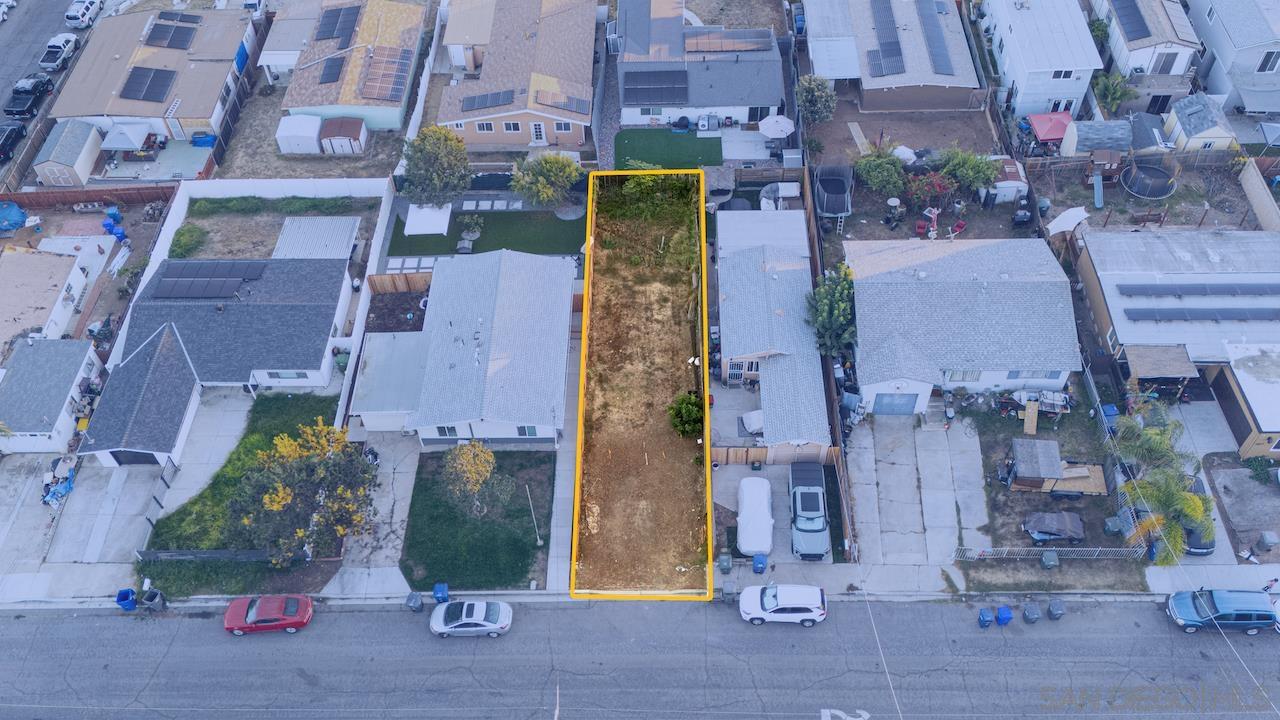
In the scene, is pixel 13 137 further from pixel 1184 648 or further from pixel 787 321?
pixel 1184 648

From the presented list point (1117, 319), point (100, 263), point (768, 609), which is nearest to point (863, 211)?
point (1117, 319)

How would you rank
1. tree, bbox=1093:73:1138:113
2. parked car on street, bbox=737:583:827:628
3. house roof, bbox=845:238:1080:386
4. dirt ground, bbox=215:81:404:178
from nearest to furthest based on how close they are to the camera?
parked car on street, bbox=737:583:827:628 < house roof, bbox=845:238:1080:386 < tree, bbox=1093:73:1138:113 < dirt ground, bbox=215:81:404:178

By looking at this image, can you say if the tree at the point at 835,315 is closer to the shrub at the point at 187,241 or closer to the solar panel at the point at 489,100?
the solar panel at the point at 489,100

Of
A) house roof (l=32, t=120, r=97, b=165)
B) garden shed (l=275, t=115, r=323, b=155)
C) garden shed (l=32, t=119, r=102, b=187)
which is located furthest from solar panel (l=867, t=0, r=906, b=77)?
house roof (l=32, t=120, r=97, b=165)

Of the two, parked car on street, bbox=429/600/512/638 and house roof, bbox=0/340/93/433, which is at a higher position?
house roof, bbox=0/340/93/433

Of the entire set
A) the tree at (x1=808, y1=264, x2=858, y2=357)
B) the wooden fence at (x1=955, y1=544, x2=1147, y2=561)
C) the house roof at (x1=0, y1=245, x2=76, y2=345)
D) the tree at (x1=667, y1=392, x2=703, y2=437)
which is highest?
the house roof at (x1=0, y1=245, x2=76, y2=345)

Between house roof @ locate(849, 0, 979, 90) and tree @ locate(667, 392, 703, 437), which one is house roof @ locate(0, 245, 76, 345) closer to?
tree @ locate(667, 392, 703, 437)
